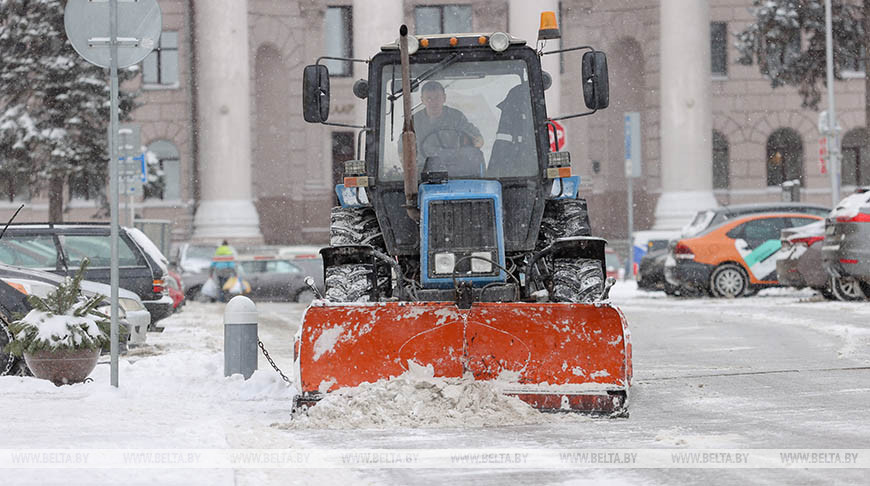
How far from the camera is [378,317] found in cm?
941

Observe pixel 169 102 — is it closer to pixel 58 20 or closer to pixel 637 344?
pixel 58 20

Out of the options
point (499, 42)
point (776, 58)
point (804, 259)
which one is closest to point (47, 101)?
point (776, 58)

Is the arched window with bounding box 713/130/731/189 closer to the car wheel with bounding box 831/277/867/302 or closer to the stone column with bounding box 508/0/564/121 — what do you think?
the stone column with bounding box 508/0/564/121

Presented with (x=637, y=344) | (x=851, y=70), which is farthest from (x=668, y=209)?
(x=637, y=344)

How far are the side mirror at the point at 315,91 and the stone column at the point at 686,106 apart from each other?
3493 cm

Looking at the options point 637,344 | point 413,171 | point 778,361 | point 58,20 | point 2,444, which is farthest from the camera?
point 58,20

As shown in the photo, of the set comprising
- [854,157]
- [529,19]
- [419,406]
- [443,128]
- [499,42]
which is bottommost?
[419,406]

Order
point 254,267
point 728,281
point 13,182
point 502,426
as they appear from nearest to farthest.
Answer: point 502,426, point 728,281, point 254,267, point 13,182

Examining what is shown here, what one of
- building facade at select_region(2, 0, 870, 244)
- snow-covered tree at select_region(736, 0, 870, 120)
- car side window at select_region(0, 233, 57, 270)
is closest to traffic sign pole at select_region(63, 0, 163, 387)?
car side window at select_region(0, 233, 57, 270)

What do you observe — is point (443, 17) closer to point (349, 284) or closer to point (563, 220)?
point (563, 220)

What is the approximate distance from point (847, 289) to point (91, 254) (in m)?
11.7

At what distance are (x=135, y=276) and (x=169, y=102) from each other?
34.1m

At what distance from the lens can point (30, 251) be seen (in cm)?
1703

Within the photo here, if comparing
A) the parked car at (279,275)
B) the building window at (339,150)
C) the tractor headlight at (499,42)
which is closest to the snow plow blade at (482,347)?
the tractor headlight at (499,42)
